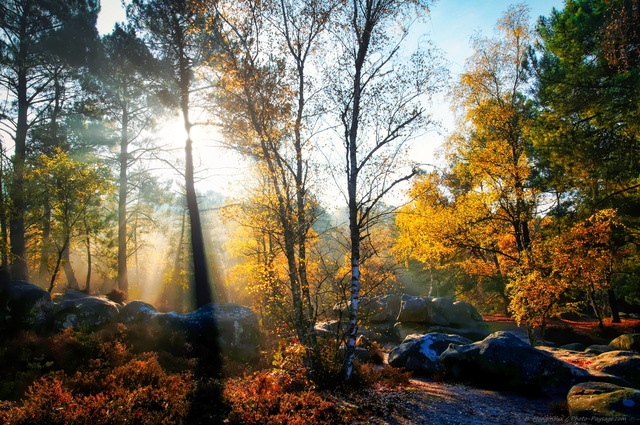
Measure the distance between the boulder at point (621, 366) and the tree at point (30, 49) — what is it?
74.9 feet

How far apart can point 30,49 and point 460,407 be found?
23.4 meters

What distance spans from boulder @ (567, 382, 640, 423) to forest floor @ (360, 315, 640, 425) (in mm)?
171

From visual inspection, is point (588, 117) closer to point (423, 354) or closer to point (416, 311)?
point (423, 354)

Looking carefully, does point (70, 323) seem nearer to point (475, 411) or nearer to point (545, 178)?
point (475, 411)

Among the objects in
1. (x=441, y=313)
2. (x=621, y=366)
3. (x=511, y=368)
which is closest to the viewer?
(x=511, y=368)

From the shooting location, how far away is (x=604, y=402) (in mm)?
5980

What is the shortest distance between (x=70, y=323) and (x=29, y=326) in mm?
999

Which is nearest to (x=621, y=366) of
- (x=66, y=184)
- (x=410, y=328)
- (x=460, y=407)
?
(x=460, y=407)

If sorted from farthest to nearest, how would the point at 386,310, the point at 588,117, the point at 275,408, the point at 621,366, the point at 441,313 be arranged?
1. the point at 386,310
2. the point at 441,313
3. the point at 588,117
4. the point at 621,366
5. the point at 275,408

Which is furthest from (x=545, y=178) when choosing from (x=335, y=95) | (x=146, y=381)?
(x=146, y=381)

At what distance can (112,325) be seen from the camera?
34.1ft

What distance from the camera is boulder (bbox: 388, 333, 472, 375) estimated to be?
10344mm

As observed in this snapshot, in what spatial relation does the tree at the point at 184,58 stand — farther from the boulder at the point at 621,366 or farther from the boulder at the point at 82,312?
the boulder at the point at 621,366

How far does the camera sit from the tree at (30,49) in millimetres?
15859
